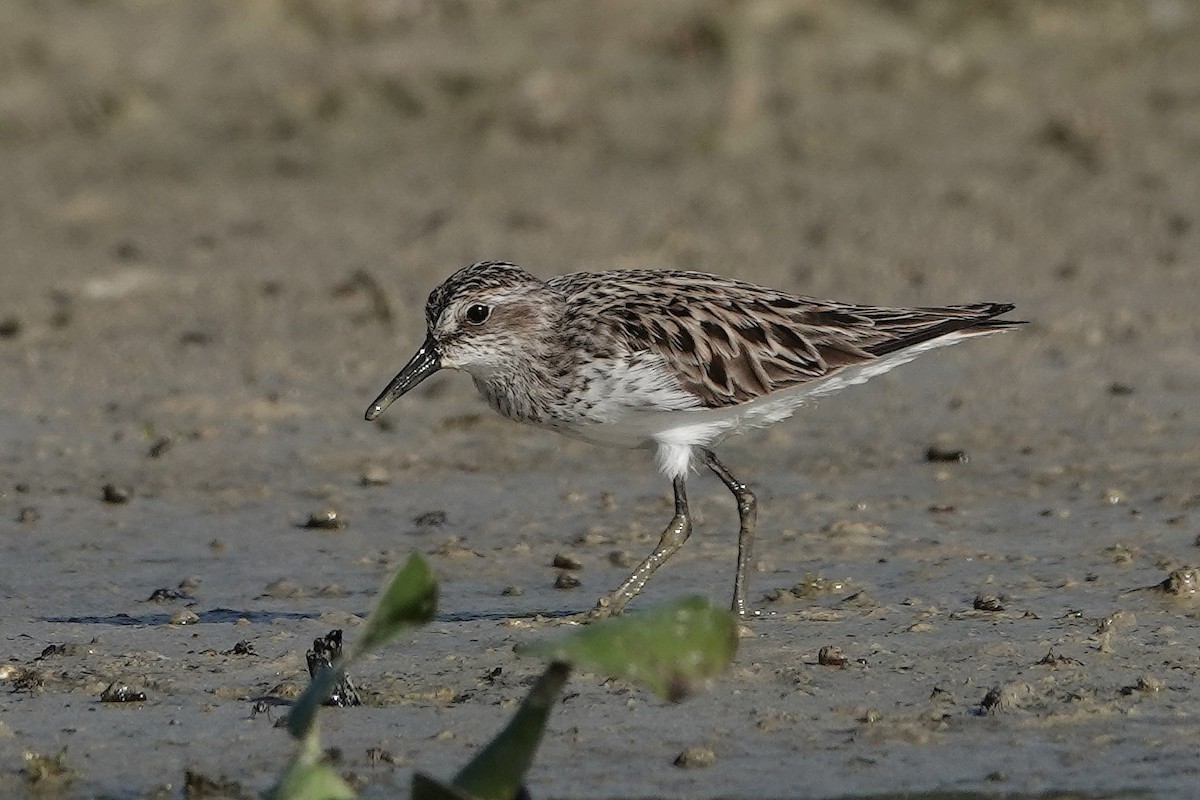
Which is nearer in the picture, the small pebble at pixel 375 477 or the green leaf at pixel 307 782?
the green leaf at pixel 307 782

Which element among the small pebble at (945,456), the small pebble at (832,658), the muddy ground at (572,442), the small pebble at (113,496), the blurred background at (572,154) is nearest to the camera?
the muddy ground at (572,442)

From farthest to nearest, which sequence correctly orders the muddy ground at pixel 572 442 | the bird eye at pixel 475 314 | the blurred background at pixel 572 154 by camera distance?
1. the blurred background at pixel 572 154
2. the bird eye at pixel 475 314
3. the muddy ground at pixel 572 442

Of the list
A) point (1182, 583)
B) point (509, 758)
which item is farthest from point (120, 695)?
point (1182, 583)

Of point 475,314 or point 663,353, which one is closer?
point 663,353

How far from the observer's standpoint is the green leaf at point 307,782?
16.3 ft

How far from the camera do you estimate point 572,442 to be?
981cm

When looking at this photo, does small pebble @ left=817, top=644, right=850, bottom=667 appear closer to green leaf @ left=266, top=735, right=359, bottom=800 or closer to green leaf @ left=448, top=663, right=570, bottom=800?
green leaf @ left=448, top=663, right=570, bottom=800

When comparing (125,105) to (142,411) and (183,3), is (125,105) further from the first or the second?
(142,411)

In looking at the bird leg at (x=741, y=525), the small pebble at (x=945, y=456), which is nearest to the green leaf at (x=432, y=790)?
the bird leg at (x=741, y=525)

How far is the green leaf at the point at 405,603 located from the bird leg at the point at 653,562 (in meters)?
2.26

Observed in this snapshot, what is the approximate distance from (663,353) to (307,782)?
108 inches

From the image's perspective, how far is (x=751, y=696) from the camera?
6.39m

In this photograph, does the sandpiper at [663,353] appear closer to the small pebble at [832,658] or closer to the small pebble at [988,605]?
the small pebble at [832,658]

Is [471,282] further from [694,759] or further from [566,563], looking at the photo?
[694,759]
